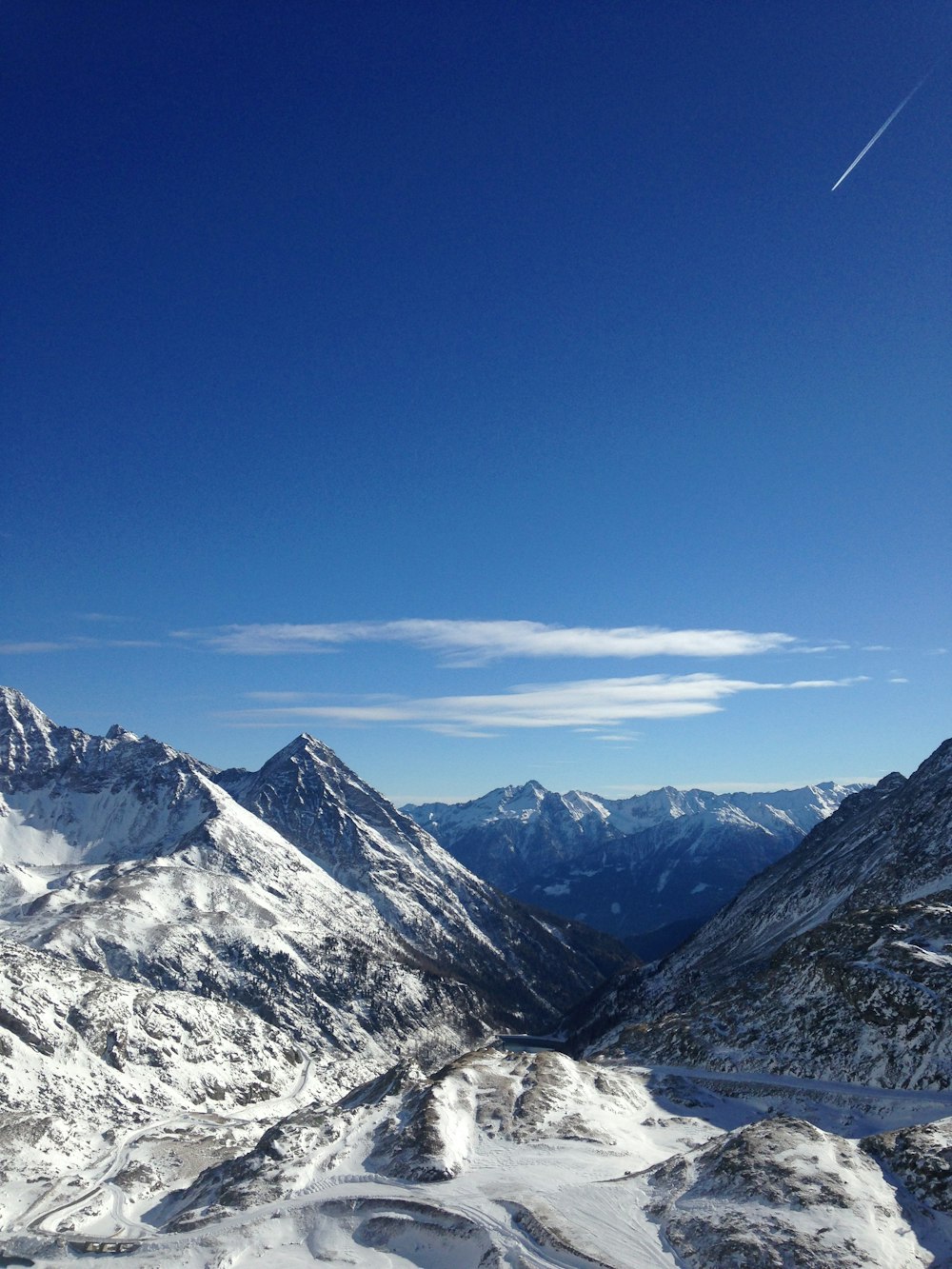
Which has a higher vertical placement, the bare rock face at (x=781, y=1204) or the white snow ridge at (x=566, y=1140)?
the bare rock face at (x=781, y=1204)

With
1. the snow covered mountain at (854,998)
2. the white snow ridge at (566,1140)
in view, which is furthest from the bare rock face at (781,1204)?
the snow covered mountain at (854,998)

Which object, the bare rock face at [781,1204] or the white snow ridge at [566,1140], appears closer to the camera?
the bare rock face at [781,1204]

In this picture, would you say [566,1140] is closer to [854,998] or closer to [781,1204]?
[781,1204]

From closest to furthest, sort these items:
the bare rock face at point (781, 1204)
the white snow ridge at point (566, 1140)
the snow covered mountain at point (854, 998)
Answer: the bare rock face at point (781, 1204) → the white snow ridge at point (566, 1140) → the snow covered mountain at point (854, 998)

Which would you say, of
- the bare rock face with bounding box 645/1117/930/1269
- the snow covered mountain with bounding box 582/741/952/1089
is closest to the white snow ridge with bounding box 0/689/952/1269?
the bare rock face with bounding box 645/1117/930/1269

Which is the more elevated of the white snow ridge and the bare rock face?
the bare rock face

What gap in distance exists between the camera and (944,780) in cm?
16500

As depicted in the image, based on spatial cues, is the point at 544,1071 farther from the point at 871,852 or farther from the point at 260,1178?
the point at 871,852

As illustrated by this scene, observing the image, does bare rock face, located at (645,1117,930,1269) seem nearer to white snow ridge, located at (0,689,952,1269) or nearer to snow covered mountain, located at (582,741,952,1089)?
white snow ridge, located at (0,689,952,1269)

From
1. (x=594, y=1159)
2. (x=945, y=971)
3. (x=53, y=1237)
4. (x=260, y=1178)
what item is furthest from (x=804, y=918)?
(x=53, y=1237)

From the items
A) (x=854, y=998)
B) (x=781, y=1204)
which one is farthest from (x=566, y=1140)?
(x=854, y=998)

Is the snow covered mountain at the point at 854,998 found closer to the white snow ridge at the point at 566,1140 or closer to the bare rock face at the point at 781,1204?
the white snow ridge at the point at 566,1140

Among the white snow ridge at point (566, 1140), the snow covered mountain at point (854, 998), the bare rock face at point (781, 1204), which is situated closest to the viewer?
the bare rock face at point (781, 1204)

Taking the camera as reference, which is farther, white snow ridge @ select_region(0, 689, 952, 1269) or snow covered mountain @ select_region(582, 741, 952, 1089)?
snow covered mountain @ select_region(582, 741, 952, 1089)
